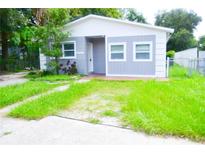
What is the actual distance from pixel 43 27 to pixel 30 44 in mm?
1274

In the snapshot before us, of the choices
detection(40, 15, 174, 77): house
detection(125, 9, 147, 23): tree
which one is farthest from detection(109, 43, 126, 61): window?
detection(125, 9, 147, 23): tree

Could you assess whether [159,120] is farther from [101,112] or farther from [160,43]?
[160,43]

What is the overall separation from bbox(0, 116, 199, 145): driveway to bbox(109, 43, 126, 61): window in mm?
7713

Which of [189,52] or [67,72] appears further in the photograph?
[189,52]

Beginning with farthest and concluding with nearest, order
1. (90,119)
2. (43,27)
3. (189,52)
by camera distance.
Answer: (189,52), (43,27), (90,119)

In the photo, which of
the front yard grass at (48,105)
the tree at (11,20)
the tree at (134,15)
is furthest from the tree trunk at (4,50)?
the tree at (134,15)

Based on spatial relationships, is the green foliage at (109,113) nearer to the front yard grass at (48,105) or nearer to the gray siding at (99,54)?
the front yard grass at (48,105)

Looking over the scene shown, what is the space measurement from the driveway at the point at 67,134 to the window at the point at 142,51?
24.8 ft

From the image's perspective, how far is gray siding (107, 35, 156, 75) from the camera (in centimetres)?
1127

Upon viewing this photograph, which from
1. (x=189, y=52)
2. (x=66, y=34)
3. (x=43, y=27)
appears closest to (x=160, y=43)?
(x=66, y=34)

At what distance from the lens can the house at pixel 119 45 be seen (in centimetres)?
1109

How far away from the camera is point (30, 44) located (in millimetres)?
12148

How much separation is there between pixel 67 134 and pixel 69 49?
9.55 metres

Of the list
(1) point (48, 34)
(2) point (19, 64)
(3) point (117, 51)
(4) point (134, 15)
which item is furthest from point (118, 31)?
(4) point (134, 15)
